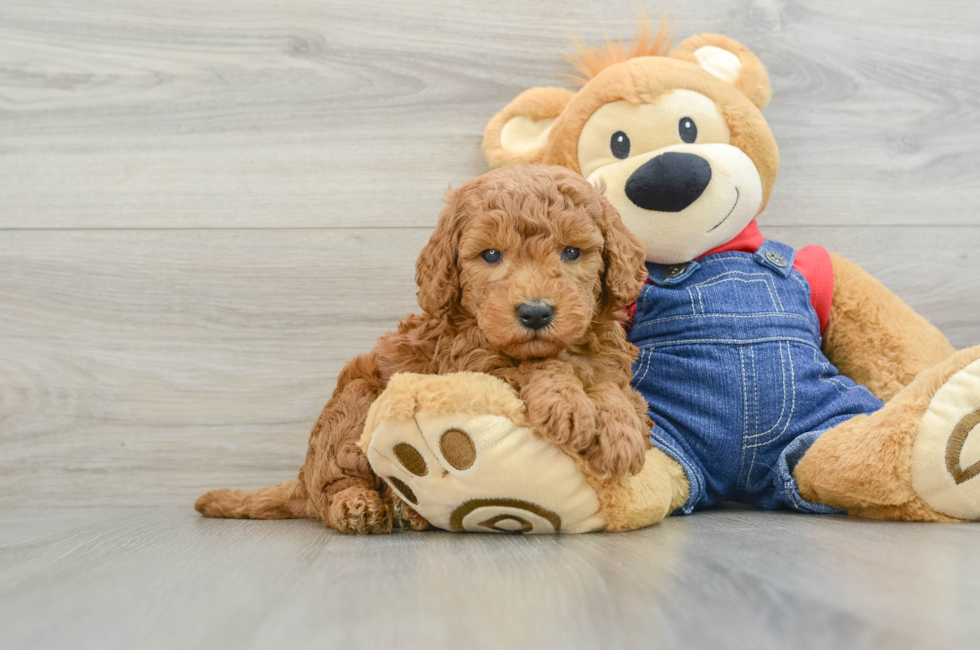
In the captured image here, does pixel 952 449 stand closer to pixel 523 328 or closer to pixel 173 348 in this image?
pixel 523 328

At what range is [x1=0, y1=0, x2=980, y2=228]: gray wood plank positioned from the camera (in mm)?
1324

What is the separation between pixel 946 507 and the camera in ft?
2.80

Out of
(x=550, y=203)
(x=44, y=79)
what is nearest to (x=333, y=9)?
(x=44, y=79)

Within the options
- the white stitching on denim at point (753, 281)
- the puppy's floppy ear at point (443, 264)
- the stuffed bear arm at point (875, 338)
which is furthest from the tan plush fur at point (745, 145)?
the puppy's floppy ear at point (443, 264)

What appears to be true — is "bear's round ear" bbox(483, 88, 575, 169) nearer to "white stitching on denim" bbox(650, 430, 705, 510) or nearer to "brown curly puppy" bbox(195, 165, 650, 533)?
"brown curly puppy" bbox(195, 165, 650, 533)

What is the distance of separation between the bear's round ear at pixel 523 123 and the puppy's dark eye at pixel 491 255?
1.35ft

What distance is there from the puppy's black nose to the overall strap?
47cm

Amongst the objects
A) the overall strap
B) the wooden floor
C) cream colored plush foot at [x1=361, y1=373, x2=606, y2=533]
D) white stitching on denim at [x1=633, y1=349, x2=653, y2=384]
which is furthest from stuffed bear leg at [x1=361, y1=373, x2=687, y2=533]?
the wooden floor

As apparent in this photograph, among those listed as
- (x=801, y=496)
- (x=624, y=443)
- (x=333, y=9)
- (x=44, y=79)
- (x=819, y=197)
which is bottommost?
(x=801, y=496)

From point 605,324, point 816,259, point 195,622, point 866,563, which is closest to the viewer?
point 195,622

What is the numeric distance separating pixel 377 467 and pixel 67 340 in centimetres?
83

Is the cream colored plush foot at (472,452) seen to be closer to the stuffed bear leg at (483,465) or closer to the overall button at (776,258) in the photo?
the stuffed bear leg at (483,465)

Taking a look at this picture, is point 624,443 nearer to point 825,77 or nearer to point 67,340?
point 825,77

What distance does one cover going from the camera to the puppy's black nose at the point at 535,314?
0.77 metres
